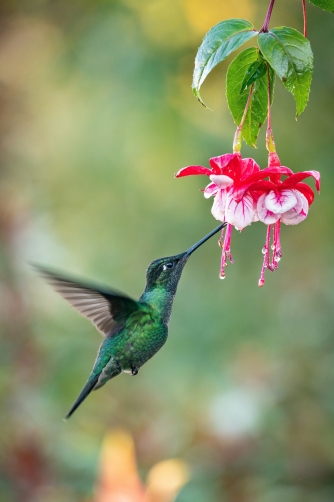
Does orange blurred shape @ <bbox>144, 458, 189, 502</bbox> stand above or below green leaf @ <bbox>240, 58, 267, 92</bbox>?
below

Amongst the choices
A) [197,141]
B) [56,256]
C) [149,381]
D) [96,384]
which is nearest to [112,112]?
[197,141]

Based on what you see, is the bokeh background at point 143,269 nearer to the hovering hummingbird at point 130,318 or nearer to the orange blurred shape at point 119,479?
the orange blurred shape at point 119,479

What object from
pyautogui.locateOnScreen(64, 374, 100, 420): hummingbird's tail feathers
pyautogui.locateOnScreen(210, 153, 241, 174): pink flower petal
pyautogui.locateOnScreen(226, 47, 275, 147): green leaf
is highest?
pyautogui.locateOnScreen(226, 47, 275, 147): green leaf

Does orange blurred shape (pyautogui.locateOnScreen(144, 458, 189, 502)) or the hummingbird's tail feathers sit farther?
orange blurred shape (pyautogui.locateOnScreen(144, 458, 189, 502))

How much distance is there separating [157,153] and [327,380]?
Answer: 1013mm

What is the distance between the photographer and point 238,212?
0.85m

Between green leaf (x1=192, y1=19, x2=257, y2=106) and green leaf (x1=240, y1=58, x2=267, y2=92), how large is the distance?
2.2 inches

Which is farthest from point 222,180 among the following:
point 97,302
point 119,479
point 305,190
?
point 119,479

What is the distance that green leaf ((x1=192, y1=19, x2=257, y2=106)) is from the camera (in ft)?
2.65

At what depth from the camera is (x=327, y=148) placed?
2459 millimetres

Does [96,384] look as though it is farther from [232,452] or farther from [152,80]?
[152,80]

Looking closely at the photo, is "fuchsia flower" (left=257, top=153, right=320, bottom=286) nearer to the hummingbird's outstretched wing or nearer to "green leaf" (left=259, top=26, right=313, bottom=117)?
"green leaf" (left=259, top=26, right=313, bottom=117)

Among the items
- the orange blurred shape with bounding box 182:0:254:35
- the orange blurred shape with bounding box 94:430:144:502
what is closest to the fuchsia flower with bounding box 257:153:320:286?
the orange blurred shape with bounding box 94:430:144:502

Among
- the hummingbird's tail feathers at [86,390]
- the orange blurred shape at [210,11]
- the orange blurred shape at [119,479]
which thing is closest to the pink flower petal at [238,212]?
the hummingbird's tail feathers at [86,390]
